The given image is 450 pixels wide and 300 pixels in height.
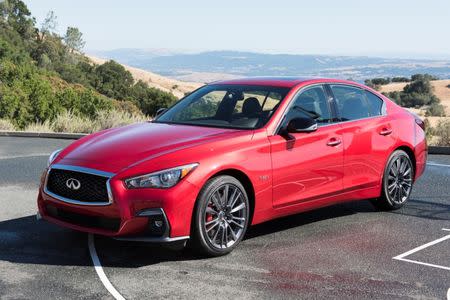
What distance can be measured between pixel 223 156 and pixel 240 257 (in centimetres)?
99

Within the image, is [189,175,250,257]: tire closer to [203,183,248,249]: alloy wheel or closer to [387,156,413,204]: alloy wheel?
[203,183,248,249]: alloy wheel

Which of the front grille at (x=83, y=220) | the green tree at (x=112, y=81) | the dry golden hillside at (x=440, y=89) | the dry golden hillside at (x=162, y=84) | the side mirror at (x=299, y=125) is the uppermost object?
the side mirror at (x=299, y=125)

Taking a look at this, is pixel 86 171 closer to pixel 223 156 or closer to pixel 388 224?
pixel 223 156

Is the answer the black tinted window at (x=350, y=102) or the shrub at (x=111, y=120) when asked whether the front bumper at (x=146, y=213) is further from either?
the shrub at (x=111, y=120)

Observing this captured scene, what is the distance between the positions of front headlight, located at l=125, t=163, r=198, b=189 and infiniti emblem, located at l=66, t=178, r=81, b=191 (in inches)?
20.8

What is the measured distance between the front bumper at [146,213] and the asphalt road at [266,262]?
332 millimetres

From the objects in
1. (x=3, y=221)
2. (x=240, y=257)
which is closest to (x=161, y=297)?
(x=240, y=257)

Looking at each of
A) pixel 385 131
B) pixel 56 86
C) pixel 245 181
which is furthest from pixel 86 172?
pixel 56 86

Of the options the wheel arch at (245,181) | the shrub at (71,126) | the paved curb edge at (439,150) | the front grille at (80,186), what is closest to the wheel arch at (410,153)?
the wheel arch at (245,181)

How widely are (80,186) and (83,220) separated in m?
0.32

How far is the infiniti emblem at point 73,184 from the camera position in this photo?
6023mm

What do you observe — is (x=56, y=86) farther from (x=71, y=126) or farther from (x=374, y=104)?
(x=374, y=104)

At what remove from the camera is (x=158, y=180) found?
19.1ft

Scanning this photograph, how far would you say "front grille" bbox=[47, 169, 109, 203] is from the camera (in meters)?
5.87
